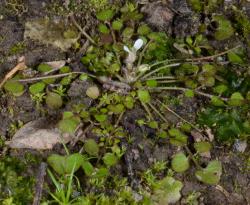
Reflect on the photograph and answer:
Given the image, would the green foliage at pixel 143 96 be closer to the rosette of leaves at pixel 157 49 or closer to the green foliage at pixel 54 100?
the rosette of leaves at pixel 157 49

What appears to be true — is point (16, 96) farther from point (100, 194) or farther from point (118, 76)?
point (100, 194)

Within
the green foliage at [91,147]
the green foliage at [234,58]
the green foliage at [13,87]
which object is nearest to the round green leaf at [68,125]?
the green foliage at [91,147]

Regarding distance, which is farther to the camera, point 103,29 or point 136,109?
point 103,29

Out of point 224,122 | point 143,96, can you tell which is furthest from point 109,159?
point 224,122

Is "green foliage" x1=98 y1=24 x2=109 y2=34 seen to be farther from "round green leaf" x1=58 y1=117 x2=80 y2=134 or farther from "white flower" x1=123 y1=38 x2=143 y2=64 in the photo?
"round green leaf" x1=58 y1=117 x2=80 y2=134

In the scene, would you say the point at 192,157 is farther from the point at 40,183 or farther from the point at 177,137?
the point at 40,183

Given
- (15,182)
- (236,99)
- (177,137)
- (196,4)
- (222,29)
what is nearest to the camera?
(15,182)
